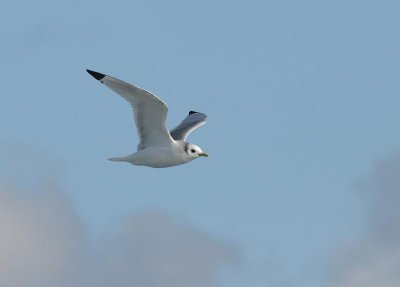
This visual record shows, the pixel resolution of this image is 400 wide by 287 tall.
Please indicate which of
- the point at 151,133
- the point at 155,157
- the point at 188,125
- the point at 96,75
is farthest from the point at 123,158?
the point at 188,125

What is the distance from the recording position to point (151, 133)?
144 ft

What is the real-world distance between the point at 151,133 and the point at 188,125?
7.50 meters

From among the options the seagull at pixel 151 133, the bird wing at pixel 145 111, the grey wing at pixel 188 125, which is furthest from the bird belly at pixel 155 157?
the grey wing at pixel 188 125

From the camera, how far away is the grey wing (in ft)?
163

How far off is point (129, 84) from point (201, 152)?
14.1 ft

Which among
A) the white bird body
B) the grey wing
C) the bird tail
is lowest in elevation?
the bird tail

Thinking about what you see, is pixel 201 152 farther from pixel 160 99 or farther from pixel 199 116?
pixel 199 116

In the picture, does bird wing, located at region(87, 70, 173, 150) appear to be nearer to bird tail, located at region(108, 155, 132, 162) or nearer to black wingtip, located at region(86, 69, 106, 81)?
black wingtip, located at region(86, 69, 106, 81)

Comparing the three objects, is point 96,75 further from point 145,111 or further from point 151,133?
point 151,133

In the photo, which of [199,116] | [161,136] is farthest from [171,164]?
[199,116]

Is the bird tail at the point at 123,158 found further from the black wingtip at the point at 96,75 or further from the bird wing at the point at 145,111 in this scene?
the black wingtip at the point at 96,75

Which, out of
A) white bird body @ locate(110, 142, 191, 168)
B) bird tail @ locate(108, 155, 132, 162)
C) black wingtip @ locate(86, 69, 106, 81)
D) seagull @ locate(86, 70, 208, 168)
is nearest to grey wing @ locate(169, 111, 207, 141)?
seagull @ locate(86, 70, 208, 168)

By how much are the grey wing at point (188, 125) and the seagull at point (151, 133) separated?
467cm

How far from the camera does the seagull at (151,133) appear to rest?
4244 centimetres
